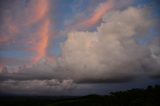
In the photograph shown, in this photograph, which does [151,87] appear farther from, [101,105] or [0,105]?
[0,105]

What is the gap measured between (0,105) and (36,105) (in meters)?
36.0

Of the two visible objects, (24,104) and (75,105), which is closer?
(75,105)

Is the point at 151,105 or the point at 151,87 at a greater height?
the point at 151,87

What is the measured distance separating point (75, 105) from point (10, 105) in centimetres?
6511

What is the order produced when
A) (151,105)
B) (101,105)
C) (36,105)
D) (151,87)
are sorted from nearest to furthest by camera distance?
(151,105) < (101,105) < (151,87) < (36,105)

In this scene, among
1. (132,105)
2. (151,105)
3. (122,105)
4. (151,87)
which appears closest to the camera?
(151,105)

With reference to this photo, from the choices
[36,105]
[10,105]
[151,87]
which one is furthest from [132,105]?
[10,105]

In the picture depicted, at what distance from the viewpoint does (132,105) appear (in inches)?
3878

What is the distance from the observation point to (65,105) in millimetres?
131375

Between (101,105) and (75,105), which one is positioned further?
(75,105)

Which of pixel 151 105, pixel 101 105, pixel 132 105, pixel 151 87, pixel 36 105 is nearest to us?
pixel 151 105

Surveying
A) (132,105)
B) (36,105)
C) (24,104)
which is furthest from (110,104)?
(24,104)

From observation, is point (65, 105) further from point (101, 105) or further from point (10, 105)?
point (10, 105)

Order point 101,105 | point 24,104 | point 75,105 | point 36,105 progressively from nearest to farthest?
point 101,105
point 75,105
point 36,105
point 24,104
